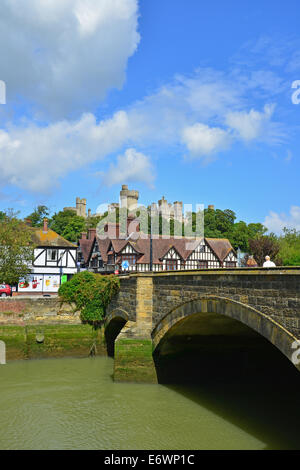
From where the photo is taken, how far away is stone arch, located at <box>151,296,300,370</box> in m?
8.75

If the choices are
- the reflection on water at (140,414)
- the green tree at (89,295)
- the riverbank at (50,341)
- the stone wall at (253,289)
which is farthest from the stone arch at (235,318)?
the riverbank at (50,341)

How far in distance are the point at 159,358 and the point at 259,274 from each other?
8.07 m

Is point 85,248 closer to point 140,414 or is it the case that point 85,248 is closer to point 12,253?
point 12,253

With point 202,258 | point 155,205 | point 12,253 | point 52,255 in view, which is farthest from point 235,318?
point 155,205

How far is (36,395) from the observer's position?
14.9 m

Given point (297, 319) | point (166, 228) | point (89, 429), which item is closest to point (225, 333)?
point (89, 429)

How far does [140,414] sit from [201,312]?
3898mm

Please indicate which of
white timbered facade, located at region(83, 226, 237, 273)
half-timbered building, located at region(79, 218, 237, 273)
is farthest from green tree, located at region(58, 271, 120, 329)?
white timbered facade, located at region(83, 226, 237, 273)

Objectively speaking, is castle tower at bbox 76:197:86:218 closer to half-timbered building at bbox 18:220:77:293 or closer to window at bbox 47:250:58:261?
half-timbered building at bbox 18:220:77:293

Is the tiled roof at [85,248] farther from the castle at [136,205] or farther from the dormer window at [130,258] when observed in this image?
the castle at [136,205]

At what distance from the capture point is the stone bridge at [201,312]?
354 inches

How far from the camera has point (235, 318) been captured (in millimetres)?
10859
